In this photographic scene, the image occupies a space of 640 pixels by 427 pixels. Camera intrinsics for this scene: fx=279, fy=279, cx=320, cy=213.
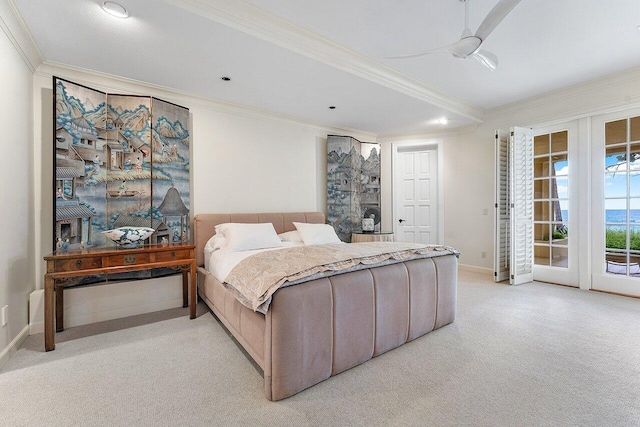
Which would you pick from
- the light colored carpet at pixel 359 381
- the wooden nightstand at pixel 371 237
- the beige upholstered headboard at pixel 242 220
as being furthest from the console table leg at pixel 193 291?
the wooden nightstand at pixel 371 237

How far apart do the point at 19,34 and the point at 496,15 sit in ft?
11.7

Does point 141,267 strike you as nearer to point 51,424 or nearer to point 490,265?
point 51,424

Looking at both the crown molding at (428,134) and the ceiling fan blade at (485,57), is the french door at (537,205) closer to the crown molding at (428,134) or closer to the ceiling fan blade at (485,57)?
the crown molding at (428,134)

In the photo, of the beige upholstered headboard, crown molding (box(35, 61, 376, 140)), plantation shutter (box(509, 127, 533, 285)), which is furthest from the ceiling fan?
the beige upholstered headboard

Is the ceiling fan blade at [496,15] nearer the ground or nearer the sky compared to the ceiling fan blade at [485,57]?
nearer the ground

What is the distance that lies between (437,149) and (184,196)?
454 cm

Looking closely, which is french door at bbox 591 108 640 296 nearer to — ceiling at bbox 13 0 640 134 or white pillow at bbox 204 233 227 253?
ceiling at bbox 13 0 640 134

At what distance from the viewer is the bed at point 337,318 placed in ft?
5.49

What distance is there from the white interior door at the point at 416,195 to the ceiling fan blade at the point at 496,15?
3708 mm

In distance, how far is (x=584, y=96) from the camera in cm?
378

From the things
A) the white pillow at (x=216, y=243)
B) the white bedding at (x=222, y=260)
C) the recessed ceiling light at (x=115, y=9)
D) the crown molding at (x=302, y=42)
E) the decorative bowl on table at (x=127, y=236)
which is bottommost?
the white bedding at (x=222, y=260)

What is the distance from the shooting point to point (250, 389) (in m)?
1.79

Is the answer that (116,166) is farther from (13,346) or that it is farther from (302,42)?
(302,42)

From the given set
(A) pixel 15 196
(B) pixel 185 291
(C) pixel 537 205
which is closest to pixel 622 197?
(C) pixel 537 205
